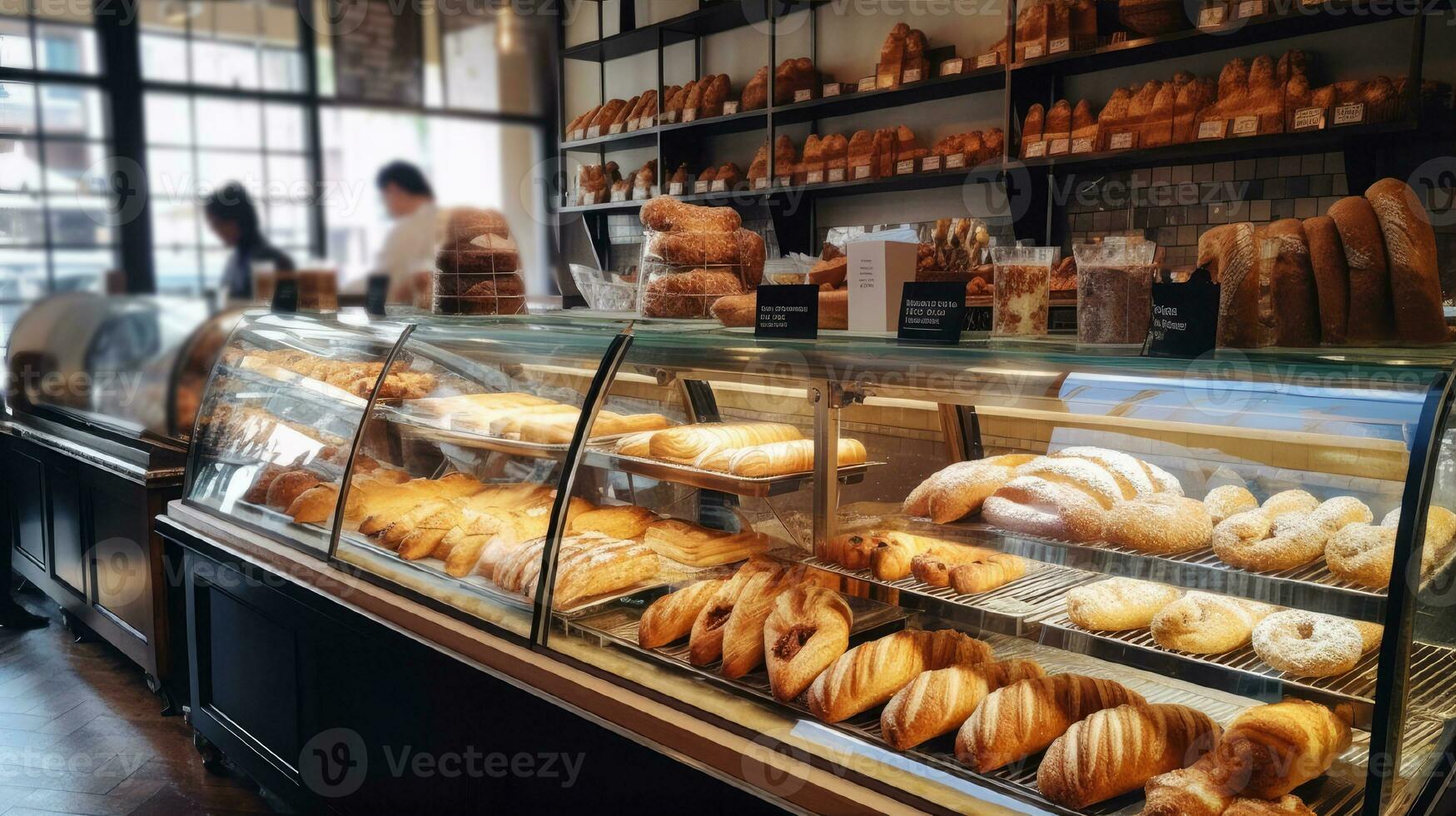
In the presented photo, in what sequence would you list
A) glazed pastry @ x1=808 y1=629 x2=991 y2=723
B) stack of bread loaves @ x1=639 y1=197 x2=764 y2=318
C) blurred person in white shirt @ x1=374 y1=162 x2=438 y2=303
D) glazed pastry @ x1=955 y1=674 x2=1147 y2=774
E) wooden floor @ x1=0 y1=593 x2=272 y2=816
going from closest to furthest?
glazed pastry @ x1=955 y1=674 x2=1147 y2=774, glazed pastry @ x1=808 y1=629 x2=991 y2=723, stack of bread loaves @ x1=639 y1=197 x2=764 y2=318, wooden floor @ x1=0 y1=593 x2=272 y2=816, blurred person in white shirt @ x1=374 y1=162 x2=438 y2=303

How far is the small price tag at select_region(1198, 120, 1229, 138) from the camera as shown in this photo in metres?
3.53

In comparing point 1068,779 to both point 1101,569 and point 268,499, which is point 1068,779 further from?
point 268,499

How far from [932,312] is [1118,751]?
27.1 inches

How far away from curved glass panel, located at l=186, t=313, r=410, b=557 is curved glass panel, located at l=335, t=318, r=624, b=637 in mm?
80

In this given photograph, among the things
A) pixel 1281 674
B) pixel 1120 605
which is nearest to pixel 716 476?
pixel 1120 605

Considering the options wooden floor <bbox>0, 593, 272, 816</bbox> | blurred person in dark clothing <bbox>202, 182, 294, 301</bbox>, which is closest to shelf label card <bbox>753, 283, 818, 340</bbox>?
wooden floor <bbox>0, 593, 272, 816</bbox>

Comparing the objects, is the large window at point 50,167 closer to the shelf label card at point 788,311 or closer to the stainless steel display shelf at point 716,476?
the stainless steel display shelf at point 716,476

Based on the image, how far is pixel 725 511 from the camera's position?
7.25ft

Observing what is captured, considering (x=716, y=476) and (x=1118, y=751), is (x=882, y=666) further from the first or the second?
(x=716, y=476)

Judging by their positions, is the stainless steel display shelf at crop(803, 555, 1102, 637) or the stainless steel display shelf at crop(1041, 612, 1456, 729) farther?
the stainless steel display shelf at crop(803, 555, 1102, 637)

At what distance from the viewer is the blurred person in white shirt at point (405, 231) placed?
3.07m

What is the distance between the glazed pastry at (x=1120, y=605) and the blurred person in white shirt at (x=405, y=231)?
197cm

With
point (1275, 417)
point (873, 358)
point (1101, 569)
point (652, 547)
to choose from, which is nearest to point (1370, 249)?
point (1275, 417)

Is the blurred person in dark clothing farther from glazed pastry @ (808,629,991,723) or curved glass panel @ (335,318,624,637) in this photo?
glazed pastry @ (808,629,991,723)
